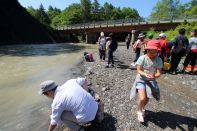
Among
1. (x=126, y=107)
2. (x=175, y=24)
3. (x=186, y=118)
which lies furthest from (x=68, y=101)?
(x=175, y=24)

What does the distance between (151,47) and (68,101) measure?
227cm

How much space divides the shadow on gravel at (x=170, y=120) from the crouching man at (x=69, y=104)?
6.14 feet

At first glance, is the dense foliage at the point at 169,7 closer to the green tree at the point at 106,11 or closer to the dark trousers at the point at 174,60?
the green tree at the point at 106,11

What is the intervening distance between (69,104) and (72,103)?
Answer: 0.06 meters

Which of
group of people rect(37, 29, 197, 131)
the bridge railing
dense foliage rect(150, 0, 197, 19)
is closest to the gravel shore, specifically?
group of people rect(37, 29, 197, 131)

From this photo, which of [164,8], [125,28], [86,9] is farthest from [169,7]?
[125,28]

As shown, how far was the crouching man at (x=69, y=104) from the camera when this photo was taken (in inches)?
185

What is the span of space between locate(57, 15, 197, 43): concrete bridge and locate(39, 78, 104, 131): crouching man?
102ft

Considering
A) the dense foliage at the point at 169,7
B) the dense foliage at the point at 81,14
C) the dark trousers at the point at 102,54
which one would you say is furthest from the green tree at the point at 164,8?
the dark trousers at the point at 102,54

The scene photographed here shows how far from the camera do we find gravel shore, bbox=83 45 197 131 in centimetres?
616

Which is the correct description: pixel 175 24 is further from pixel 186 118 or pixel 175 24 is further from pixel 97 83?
pixel 186 118

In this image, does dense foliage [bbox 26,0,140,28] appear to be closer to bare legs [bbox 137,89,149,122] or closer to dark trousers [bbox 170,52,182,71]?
dark trousers [bbox 170,52,182,71]

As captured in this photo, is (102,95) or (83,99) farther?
(102,95)

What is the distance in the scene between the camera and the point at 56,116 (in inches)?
188
